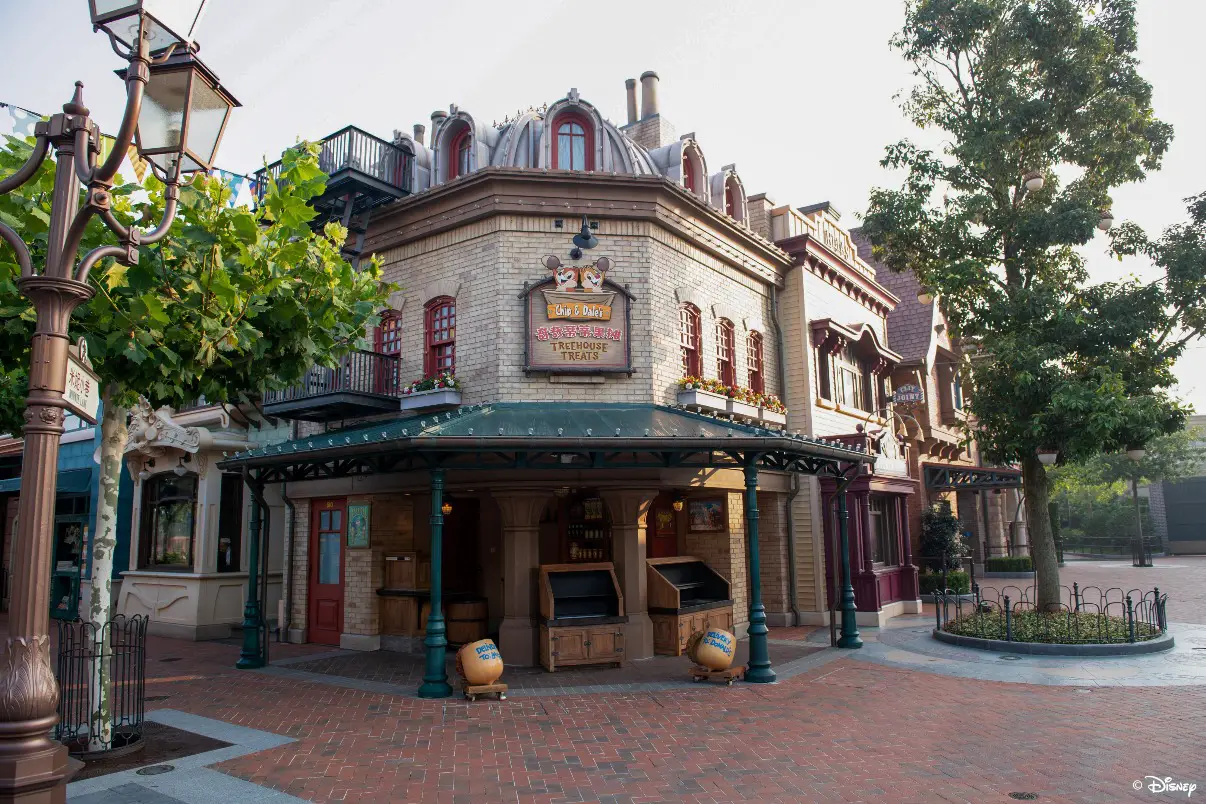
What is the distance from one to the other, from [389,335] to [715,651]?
27.7 feet

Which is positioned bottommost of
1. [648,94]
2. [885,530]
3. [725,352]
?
[885,530]

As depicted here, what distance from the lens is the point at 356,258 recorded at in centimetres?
1555

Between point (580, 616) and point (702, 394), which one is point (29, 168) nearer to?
point (580, 616)

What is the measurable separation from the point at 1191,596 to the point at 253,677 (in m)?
22.8

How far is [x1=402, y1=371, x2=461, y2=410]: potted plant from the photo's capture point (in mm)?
13211

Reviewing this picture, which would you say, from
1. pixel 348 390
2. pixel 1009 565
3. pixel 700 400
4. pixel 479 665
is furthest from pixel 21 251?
pixel 1009 565

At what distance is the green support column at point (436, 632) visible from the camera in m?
10.5

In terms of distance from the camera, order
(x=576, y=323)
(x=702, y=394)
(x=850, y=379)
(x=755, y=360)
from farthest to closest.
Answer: (x=850, y=379)
(x=755, y=360)
(x=702, y=394)
(x=576, y=323)

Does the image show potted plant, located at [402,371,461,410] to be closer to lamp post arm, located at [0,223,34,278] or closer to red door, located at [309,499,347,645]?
red door, located at [309,499,347,645]

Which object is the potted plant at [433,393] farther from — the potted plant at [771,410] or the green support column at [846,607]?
the green support column at [846,607]

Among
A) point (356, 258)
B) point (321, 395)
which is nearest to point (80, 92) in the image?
point (321, 395)

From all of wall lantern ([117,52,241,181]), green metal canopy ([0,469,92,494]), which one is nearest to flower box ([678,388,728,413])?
wall lantern ([117,52,241,181])

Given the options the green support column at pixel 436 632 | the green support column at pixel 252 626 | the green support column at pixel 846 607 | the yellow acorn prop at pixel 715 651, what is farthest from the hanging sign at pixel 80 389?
the green support column at pixel 846 607

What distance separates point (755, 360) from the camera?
1673cm
